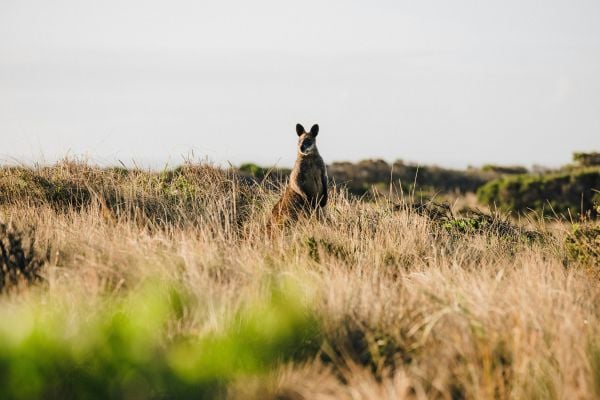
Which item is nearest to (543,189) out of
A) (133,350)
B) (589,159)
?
(589,159)

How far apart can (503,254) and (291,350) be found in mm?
3380

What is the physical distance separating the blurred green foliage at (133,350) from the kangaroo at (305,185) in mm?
3702

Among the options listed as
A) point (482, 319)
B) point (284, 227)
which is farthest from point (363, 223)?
point (482, 319)

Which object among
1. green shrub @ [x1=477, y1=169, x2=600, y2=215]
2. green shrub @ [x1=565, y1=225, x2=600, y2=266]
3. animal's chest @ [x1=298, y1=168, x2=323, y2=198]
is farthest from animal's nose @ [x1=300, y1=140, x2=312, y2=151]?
green shrub @ [x1=477, y1=169, x2=600, y2=215]

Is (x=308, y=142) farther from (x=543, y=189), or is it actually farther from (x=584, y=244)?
(x=543, y=189)

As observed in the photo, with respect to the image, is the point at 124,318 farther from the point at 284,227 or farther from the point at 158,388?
the point at 284,227

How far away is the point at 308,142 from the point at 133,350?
17.2ft

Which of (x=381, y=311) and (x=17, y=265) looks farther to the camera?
(x=17, y=265)

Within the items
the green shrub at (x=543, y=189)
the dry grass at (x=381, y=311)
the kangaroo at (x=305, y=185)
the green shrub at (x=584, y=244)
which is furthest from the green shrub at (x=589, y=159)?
the dry grass at (x=381, y=311)

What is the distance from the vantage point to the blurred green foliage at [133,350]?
3.09m

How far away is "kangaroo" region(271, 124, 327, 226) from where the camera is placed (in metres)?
7.54

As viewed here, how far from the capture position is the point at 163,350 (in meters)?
3.35

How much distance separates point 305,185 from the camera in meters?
7.82

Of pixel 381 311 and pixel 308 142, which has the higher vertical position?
pixel 308 142
